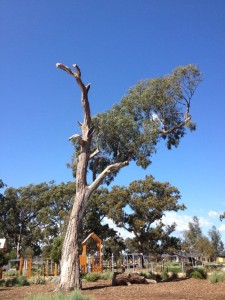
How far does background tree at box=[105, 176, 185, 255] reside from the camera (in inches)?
1468

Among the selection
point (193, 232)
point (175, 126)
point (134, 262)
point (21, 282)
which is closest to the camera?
point (21, 282)

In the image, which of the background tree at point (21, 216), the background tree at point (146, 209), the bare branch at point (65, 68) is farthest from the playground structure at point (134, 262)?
the background tree at point (21, 216)

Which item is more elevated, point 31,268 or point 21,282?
point 31,268

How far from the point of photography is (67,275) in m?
13.7

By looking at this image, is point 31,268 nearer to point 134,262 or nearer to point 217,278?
point 134,262

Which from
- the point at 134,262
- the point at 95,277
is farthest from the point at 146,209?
the point at 95,277

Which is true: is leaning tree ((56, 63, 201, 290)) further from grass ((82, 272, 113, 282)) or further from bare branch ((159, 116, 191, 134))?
grass ((82, 272, 113, 282))

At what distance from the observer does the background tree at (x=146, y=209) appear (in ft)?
122

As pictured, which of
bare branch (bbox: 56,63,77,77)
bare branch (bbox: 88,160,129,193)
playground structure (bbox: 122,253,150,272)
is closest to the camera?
bare branch (bbox: 56,63,77,77)

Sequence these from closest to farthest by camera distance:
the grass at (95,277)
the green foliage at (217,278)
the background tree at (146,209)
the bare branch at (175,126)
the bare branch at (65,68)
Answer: the bare branch at (65,68)
the green foliage at (217,278)
the grass at (95,277)
the bare branch at (175,126)
the background tree at (146,209)

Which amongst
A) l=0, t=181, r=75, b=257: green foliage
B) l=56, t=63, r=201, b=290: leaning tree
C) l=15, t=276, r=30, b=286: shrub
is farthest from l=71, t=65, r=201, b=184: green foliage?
l=0, t=181, r=75, b=257: green foliage

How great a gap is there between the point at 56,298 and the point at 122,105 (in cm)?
1340

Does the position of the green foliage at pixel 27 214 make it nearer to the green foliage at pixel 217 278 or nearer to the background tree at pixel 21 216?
the background tree at pixel 21 216

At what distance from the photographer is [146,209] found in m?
37.0
